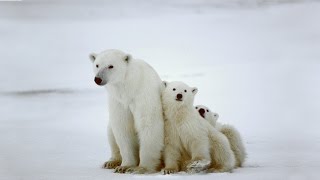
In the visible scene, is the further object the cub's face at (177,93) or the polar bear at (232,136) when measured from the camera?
the polar bear at (232,136)

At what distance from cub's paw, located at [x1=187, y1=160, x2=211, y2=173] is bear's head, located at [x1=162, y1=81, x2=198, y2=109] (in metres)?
0.49

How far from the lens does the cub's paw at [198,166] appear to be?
16.5 ft

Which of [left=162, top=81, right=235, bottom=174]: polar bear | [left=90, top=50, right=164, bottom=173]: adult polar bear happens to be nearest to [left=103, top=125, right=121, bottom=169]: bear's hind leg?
[left=90, top=50, right=164, bottom=173]: adult polar bear

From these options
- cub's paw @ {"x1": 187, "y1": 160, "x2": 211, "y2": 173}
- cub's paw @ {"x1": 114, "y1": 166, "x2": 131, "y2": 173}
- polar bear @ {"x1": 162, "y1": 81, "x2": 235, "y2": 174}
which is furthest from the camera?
cub's paw @ {"x1": 114, "y1": 166, "x2": 131, "y2": 173}

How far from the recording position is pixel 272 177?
5.03 m

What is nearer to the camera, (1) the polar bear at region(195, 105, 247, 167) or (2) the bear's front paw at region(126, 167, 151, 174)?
(2) the bear's front paw at region(126, 167, 151, 174)

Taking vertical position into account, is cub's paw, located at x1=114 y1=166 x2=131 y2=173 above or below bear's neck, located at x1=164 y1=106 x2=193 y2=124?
below

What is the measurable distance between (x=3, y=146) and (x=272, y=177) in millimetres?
2989

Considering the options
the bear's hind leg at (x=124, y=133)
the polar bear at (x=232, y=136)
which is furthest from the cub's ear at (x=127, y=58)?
the polar bear at (x=232, y=136)

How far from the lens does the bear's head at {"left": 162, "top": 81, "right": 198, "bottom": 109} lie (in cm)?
525

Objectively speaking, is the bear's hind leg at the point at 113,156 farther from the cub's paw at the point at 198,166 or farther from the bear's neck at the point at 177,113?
the cub's paw at the point at 198,166

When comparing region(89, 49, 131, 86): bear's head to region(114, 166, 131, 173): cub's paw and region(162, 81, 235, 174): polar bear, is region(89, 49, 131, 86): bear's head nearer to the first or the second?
region(162, 81, 235, 174): polar bear

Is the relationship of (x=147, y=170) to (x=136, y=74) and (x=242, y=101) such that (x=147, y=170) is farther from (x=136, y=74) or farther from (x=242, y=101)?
(x=242, y=101)

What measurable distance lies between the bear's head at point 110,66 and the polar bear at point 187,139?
41 cm
